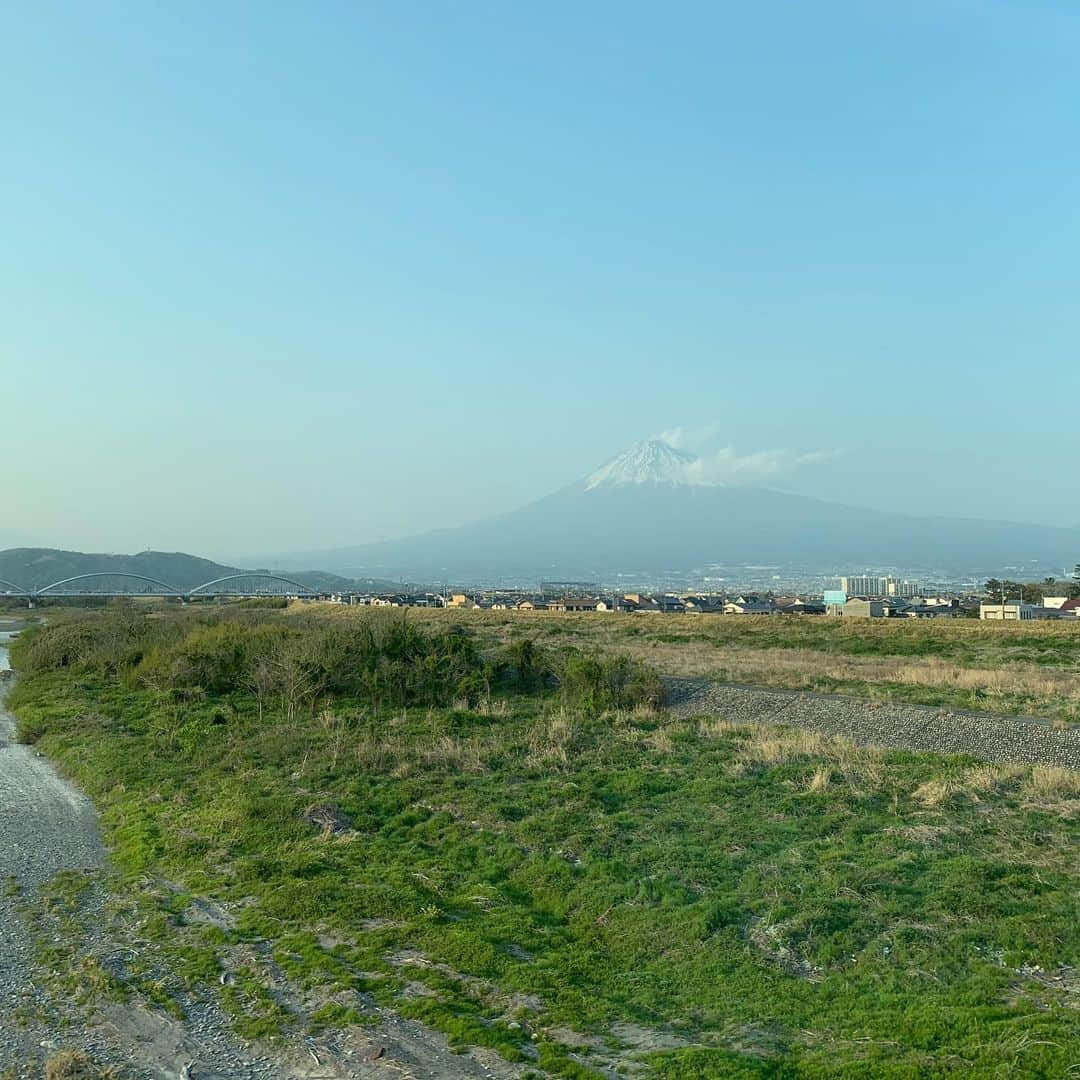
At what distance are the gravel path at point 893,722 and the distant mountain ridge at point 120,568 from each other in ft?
481

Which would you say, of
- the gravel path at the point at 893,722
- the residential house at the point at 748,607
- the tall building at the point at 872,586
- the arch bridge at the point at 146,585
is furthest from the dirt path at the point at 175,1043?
the arch bridge at the point at 146,585

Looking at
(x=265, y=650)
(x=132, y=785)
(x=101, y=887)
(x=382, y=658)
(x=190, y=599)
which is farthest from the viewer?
(x=190, y=599)

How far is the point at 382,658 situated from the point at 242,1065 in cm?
1815

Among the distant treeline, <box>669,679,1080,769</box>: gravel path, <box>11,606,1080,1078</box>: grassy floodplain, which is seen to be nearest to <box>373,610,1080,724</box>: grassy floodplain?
<box>669,679,1080,769</box>: gravel path

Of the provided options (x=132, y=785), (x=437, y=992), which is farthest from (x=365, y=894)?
(x=132, y=785)

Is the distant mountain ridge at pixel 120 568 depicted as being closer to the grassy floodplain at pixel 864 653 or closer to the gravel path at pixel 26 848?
the grassy floodplain at pixel 864 653

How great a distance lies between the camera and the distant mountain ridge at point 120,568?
6570 inches

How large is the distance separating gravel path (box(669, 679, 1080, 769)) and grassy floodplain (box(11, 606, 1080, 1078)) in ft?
4.50

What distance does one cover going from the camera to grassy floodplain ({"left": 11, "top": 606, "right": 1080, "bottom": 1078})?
21.7ft

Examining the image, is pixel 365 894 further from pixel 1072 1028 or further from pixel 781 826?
pixel 1072 1028

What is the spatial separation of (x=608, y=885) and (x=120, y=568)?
588 feet

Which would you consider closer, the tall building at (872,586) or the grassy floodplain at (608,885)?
the grassy floodplain at (608,885)

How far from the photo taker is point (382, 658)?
24453mm

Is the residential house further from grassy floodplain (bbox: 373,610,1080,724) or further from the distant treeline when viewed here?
the distant treeline
